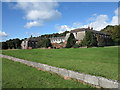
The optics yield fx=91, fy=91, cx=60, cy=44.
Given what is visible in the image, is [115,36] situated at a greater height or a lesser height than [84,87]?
greater

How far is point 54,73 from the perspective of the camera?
22.3ft

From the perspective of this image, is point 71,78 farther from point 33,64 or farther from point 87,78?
point 33,64

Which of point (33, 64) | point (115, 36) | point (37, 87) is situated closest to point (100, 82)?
point (37, 87)

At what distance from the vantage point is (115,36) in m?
54.7

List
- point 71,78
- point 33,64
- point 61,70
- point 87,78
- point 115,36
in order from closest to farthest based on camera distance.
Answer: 1. point 87,78
2. point 71,78
3. point 61,70
4. point 33,64
5. point 115,36

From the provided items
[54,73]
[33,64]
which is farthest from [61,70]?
[33,64]

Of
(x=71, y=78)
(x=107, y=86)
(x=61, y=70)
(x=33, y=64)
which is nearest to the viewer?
(x=107, y=86)

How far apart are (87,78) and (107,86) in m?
1.04

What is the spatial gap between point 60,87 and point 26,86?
171cm

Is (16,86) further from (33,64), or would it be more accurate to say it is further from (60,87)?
(33,64)

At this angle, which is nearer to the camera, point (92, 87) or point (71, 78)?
point (92, 87)

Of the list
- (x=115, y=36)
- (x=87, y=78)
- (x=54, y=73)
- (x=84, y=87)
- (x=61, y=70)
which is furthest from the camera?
(x=115, y=36)

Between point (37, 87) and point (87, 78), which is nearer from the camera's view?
point (37, 87)

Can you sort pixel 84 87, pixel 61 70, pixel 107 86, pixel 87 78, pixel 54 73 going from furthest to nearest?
pixel 54 73 → pixel 61 70 → pixel 87 78 → pixel 84 87 → pixel 107 86
